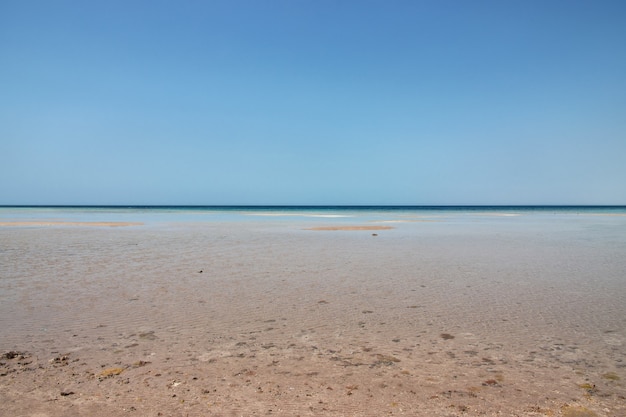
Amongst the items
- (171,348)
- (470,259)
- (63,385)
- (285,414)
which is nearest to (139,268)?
(171,348)

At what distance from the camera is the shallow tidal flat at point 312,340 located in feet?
14.1

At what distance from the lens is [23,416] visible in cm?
399

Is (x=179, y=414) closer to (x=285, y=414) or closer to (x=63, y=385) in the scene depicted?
(x=285, y=414)

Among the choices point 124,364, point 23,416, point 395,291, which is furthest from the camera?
point 395,291

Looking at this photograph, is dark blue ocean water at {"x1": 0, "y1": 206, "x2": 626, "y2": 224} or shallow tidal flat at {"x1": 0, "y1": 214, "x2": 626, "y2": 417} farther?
dark blue ocean water at {"x1": 0, "y1": 206, "x2": 626, "y2": 224}

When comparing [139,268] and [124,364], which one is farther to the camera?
[139,268]

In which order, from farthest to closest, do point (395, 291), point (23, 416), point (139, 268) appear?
1. point (139, 268)
2. point (395, 291)
3. point (23, 416)

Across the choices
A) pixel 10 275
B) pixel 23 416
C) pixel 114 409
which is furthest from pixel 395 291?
pixel 10 275

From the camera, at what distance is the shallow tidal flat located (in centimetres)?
430

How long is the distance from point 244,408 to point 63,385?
224 centimetres

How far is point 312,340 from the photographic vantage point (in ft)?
20.2

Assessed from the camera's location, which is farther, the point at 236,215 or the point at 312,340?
the point at 236,215

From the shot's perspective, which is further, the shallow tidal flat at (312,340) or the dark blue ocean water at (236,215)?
the dark blue ocean water at (236,215)

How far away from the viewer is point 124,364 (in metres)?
5.23
